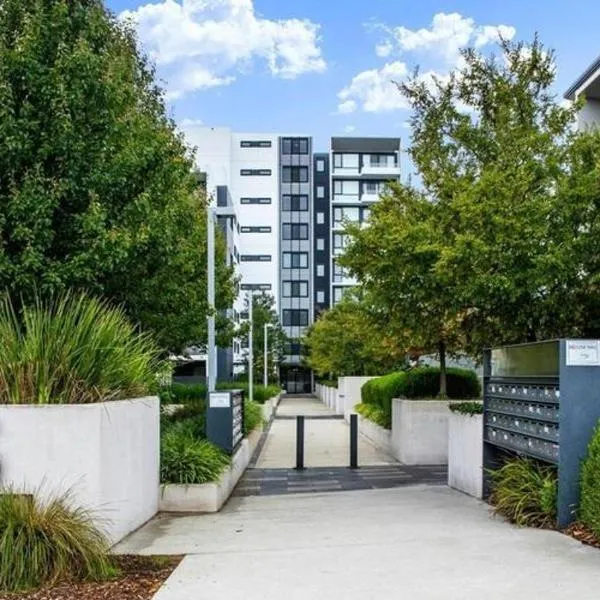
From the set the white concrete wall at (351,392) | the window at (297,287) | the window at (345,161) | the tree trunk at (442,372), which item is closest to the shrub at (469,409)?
the tree trunk at (442,372)

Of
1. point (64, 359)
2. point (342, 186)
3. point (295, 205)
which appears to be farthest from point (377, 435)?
point (295, 205)

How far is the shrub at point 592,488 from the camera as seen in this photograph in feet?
23.3

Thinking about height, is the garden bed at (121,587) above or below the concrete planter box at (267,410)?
above

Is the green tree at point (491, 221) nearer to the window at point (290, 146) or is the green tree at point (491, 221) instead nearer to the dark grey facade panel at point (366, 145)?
the dark grey facade panel at point (366, 145)

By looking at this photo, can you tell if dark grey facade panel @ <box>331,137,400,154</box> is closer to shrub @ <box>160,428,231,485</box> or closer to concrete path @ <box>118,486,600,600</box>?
shrub @ <box>160,428,231,485</box>

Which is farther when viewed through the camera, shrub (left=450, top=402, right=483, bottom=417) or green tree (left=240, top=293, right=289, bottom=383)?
green tree (left=240, top=293, right=289, bottom=383)

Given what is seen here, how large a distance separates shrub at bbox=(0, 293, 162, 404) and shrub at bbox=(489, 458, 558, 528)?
14.1 feet

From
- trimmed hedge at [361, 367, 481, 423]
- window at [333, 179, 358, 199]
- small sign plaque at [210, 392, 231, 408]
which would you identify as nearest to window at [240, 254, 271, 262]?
window at [333, 179, 358, 199]

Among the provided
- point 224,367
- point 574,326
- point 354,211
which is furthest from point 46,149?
point 354,211

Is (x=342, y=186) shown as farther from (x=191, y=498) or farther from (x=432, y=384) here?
(x=191, y=498)

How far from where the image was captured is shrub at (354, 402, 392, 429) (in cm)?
1928

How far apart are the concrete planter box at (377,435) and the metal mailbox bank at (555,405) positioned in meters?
8.46

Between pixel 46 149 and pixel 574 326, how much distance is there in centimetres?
771

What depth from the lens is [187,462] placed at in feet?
33.2
